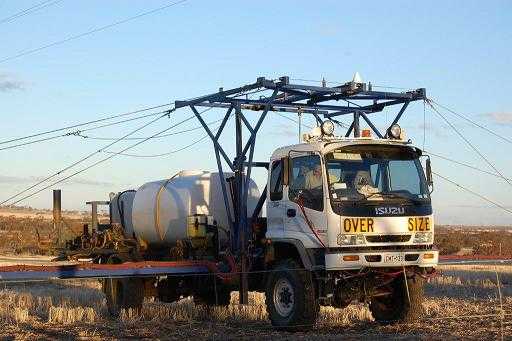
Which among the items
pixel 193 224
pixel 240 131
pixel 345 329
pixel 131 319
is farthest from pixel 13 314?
pixel 345 329

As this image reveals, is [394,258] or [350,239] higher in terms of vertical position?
[350,239]

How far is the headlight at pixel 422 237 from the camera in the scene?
564 inches

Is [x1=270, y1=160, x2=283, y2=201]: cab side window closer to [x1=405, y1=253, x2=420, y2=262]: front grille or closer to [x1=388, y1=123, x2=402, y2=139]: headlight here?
[x1=388, y1=123, x2=402, y2=139]: headlight

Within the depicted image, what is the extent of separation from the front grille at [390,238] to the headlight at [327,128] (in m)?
2.21

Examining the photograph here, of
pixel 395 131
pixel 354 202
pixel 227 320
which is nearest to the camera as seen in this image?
pixel 354 202

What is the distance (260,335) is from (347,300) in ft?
5.60

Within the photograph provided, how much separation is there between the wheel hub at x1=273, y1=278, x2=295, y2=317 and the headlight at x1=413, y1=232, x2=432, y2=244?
7.16 feet

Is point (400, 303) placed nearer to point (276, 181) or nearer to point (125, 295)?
point (276, 181)

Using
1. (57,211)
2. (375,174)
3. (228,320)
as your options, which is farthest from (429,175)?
(57,211)

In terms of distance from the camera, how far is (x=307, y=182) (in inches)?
574

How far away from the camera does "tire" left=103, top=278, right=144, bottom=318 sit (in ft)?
59.7

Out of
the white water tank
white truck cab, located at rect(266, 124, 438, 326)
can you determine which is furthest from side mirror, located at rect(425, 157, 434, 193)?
the white water tank

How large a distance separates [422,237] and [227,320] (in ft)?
14.6

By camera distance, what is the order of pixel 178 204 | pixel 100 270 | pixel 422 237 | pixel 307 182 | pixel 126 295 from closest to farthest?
pixel 422 237
pixel 307 182
pixel 100 270
pixel 126 295
pixel 178 204
